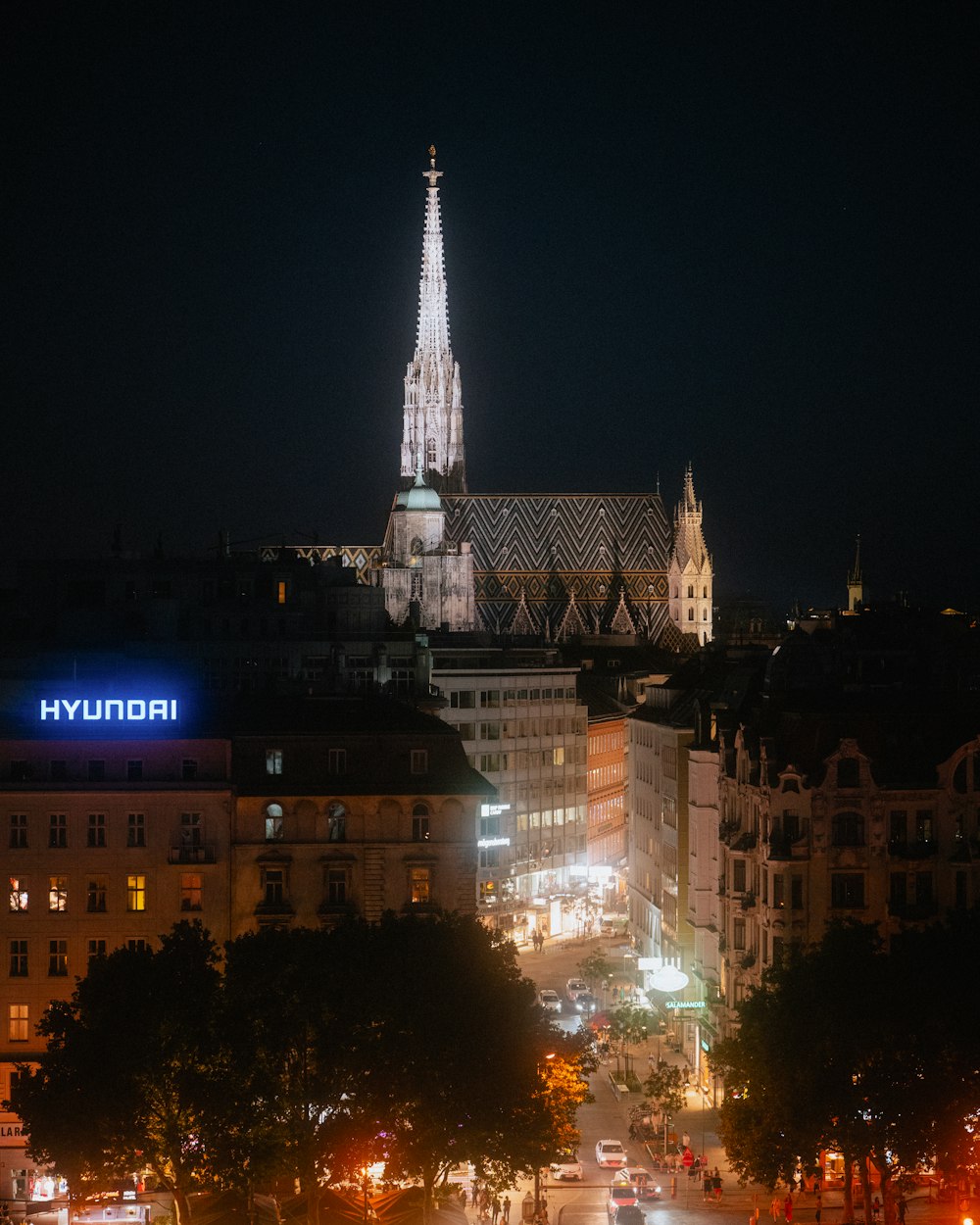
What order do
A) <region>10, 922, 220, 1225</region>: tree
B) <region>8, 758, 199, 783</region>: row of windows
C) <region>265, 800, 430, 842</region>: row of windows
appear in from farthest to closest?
<region>265, 800, 430, 842</region>: row of windows
<region>8, 758, 199, 783</region>: row of windows
<region>10, 922, 220, 1225</region>: tree

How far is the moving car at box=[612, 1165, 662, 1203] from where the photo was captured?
257 ft

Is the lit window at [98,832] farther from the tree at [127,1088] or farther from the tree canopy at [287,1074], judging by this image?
the tree at [127,1088]

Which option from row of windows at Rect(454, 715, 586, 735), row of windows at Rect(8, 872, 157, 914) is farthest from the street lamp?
row of windows at Rect(454, 715, 586, 735)

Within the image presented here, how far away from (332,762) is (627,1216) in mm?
24198

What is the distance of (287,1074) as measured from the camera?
71875mm

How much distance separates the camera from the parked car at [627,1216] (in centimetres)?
7288

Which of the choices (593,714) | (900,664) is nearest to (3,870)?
(900,664)

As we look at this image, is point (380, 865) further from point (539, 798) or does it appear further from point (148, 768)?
point (539, 798)

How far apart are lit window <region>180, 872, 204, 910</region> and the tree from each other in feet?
49.4

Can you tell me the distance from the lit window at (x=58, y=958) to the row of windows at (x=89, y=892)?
1227 mm

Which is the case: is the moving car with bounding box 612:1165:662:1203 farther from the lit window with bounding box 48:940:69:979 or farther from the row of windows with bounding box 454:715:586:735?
the row of windows with bounding box 454:715:586:735

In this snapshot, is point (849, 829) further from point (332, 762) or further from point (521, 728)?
point (521, 728)

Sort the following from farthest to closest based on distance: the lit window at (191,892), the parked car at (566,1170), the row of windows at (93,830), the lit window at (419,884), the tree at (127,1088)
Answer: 1. the lit window at (419,884)
2. the lit window at (191,892)
3. the row of windows at (93,830)
4. the parked car at (566,1170)
5. the tree at (127,1088)

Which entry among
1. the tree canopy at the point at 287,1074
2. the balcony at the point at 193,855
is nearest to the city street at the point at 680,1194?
the tree canopy at the point at 287,1074
